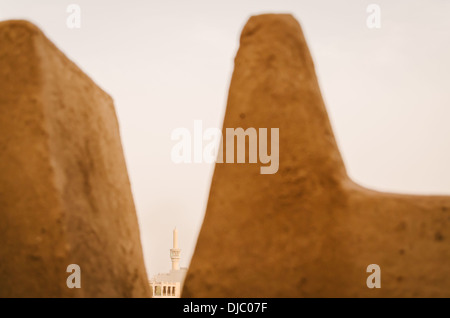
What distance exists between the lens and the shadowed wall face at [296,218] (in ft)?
11.3

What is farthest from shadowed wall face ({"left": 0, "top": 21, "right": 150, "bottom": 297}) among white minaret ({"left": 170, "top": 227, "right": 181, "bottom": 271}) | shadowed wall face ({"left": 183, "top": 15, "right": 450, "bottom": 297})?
white minaret ({"left": 170, "top": 227, "right": 181, "bottom": 271})

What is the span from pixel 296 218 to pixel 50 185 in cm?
188

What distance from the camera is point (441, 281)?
132 inches

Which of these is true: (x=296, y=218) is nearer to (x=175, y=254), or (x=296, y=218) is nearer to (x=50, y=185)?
(x=50, y=185)

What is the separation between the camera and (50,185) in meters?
3.58

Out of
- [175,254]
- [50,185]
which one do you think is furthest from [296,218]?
[175,254]

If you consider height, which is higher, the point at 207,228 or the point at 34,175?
the point at 34,175

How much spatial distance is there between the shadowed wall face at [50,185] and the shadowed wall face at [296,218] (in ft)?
3.02

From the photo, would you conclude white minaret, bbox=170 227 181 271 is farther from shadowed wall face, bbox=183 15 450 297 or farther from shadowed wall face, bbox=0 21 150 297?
shadowed wall face, bbox=183 15 450 297

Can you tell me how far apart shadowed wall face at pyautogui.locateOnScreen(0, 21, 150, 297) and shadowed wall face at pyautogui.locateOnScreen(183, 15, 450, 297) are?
919mm
